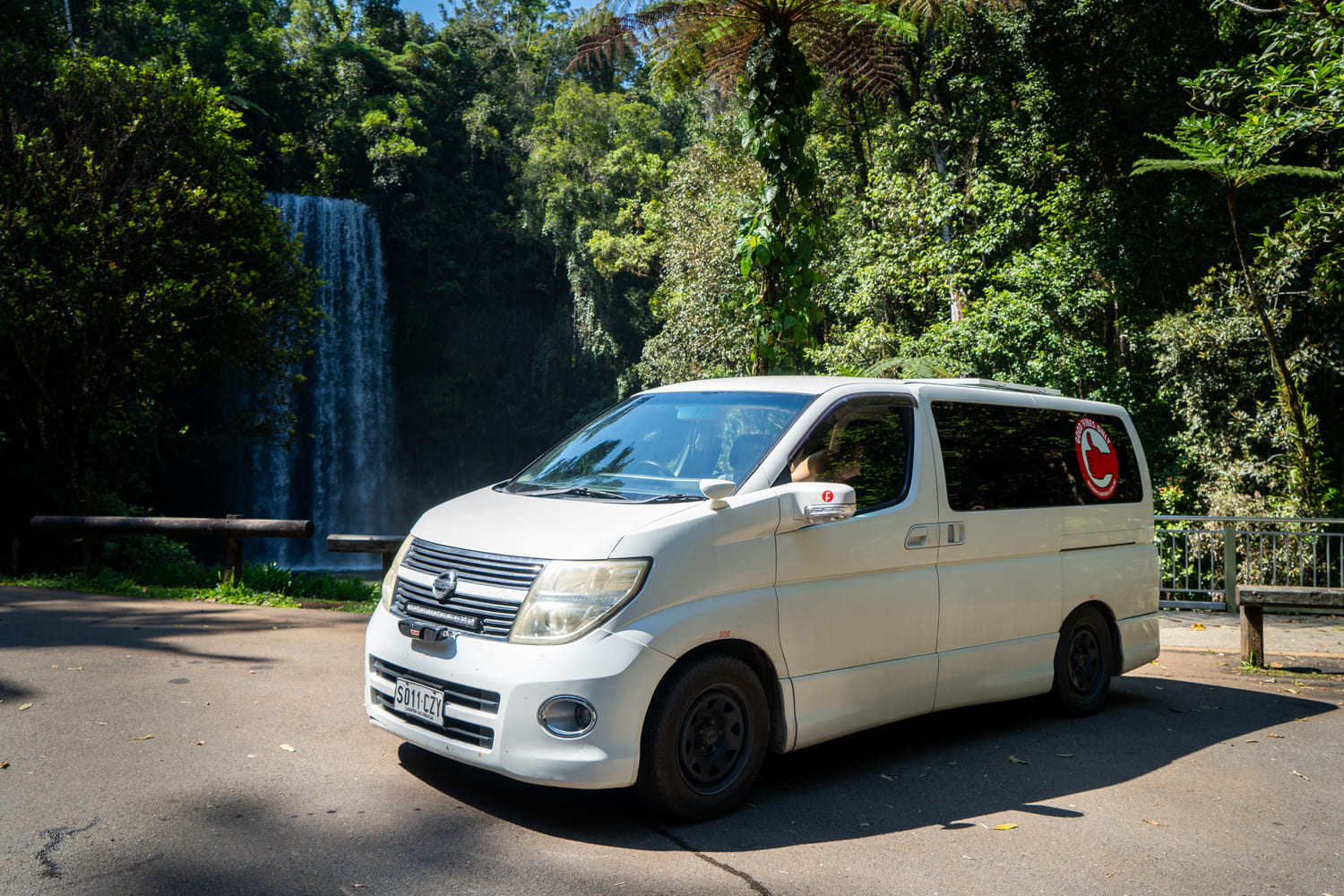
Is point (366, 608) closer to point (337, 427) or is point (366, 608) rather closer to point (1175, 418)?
point (1175, 418)

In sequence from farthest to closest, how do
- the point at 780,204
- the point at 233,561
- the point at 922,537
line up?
the point at 233,561 < the point at 780,204 < the point at 922,537

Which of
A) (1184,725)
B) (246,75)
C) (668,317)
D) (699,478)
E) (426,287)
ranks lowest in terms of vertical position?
(1184,725)

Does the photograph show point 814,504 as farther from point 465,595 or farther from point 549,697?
point 465,595

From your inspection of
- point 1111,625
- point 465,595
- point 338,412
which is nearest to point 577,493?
point 465,595

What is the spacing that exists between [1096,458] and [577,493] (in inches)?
151

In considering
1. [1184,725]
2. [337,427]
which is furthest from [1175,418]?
[337,427]

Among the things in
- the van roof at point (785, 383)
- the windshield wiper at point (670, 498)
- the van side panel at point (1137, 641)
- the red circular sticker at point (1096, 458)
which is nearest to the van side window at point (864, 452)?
the van roof at point (785, 383)

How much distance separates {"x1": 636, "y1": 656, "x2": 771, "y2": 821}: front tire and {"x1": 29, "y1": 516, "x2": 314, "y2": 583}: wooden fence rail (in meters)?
6.76

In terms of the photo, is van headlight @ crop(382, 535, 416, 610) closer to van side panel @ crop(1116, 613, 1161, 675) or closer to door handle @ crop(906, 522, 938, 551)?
door handle @ crop(906, 522, 938, 551)

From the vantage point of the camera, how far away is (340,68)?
125 feet

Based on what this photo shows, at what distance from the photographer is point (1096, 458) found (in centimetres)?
671

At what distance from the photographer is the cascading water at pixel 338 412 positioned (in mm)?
30656

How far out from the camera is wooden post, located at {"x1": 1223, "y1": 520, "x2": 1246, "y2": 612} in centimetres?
1161

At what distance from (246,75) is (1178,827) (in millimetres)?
36660
